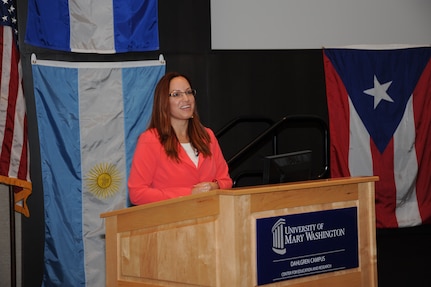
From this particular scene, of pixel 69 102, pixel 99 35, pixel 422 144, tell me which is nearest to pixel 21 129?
pixel 69 102

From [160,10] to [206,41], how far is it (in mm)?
468

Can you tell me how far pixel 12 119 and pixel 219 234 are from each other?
2.78m

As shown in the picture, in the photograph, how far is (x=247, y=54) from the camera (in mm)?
6094

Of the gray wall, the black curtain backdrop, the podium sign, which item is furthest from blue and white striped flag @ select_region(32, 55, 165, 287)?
the podium sign

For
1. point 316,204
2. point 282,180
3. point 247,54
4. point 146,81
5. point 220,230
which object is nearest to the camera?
point 220,230

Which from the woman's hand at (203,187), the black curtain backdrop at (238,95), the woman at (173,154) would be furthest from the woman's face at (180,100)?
Answer: the black curtain backdrop at (238,95)

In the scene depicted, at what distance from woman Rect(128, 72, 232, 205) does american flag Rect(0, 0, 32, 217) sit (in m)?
1.80

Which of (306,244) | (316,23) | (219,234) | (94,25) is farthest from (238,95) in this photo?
(219,234)

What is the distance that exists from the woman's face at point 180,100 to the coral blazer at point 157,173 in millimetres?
159

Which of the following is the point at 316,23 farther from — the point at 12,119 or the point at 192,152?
the point at 192,152

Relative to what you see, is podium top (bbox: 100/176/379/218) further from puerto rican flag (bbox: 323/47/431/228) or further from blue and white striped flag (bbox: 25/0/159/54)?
puerto rican flag (bbox: 323/47/431/228)

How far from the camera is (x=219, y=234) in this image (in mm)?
2854

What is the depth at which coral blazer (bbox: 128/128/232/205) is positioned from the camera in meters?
3.53

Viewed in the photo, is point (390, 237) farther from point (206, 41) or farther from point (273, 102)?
point (206, 41)
